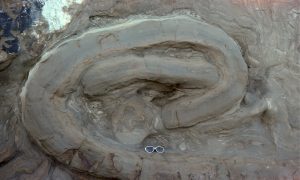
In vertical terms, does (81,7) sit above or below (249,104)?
above

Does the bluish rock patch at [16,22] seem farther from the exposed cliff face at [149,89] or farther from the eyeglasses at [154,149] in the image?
the eyeglasses at [154,149]

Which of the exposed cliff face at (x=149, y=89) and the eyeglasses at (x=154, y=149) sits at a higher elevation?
the exposed cliff face at (x=149, y=89)

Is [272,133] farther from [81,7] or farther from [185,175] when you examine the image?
[81,7]

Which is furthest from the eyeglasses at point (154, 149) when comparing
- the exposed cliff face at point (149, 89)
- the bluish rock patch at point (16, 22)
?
the bluish rock patch at point (16, 22)

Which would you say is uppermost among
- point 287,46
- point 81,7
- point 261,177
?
point 81,7

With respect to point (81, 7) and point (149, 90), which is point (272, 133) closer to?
point (149, 90)

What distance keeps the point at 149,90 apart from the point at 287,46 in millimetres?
566

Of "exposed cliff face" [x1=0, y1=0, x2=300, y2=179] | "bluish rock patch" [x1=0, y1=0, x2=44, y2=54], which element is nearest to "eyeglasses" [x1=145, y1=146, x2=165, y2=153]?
"exposed cliff face" [x1=0, y1=0, x2=300, y2=179]

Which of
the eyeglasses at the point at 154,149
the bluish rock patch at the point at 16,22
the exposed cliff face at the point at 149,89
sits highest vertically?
the bluish rock patch at the point at 16,22

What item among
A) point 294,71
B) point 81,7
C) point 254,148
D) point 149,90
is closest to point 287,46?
point 294,71

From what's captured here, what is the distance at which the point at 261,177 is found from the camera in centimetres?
191

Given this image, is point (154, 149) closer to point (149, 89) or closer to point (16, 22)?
point (149, 89)

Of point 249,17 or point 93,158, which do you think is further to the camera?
point 249,17

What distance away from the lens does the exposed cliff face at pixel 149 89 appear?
1851mm
